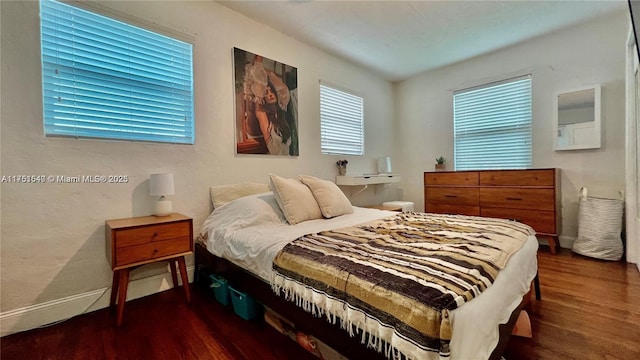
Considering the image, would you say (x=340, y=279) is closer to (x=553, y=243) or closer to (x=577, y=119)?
(x=553, y=243)

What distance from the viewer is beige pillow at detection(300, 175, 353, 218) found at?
245 centimetres

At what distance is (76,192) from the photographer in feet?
6.46

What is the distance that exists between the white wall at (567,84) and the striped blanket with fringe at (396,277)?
2353 millimetres

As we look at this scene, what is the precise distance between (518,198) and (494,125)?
1228 mm

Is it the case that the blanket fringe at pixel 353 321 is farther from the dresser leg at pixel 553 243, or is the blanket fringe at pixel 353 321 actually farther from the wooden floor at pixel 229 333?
the dresser leg at pixel 553 243

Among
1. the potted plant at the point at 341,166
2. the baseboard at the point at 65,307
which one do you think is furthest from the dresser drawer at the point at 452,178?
the baseboard at the point at 65,307

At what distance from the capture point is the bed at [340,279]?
868 millimetres

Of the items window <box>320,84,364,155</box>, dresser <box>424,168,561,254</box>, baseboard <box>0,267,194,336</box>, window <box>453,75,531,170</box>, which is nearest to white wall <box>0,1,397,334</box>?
baseboard <box>0,267,194,336</box>

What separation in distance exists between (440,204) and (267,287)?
3.16 m

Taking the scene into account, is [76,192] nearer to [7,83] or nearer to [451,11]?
[7,83]

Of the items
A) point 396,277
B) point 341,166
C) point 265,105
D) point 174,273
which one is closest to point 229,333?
point 174,273

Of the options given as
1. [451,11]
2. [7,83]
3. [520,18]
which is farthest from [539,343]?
[7,83]

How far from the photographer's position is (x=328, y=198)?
2.50 m

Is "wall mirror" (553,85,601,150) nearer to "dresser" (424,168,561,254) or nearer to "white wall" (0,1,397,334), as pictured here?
"dresser" (424,168,561,254)
